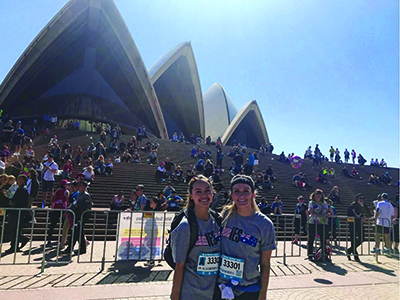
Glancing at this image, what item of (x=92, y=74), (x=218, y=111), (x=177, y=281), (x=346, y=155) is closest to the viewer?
(x=177, y=281)

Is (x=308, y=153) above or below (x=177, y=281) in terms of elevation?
above

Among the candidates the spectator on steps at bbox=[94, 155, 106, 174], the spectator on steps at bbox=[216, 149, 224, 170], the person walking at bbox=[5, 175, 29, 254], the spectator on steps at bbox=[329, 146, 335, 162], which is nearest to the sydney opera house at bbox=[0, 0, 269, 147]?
the spectator on steps at bbox=[329, 146, 335, 162]

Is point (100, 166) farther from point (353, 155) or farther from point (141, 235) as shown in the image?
point (353, 155)

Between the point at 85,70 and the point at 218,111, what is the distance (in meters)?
23.2

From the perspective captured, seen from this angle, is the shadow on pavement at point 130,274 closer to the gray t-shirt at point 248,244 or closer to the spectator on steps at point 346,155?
the gray t-shirt at point 248,244

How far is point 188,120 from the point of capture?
43.1 meters

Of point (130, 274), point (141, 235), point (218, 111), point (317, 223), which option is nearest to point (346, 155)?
point (317, 223)

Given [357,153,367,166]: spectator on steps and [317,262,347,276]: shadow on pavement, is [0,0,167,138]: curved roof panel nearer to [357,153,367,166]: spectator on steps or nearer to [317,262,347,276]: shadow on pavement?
[357,153,367,166]: spectator on steps

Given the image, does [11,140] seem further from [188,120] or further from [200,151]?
[188,120]

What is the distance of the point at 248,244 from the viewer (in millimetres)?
1960

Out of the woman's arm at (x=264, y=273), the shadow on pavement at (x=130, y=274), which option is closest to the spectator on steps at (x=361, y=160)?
the shadow on pavement at (x=130, y=274)

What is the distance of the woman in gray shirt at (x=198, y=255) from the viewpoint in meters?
1.88

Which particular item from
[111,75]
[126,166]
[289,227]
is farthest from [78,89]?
[289,227]

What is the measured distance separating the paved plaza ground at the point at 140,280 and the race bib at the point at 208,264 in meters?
2.11
